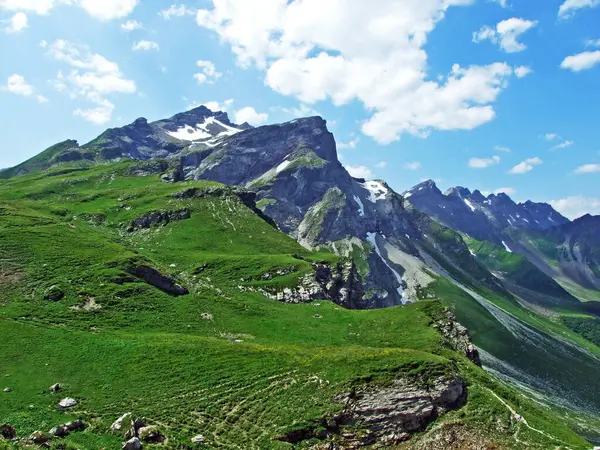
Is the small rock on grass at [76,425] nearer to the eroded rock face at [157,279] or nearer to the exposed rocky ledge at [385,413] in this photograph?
the exposed rocky ledge at [385,413]

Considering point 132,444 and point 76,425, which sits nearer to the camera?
point 132,444

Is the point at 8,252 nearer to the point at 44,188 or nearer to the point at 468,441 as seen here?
the point at 468,441

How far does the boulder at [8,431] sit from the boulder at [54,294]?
3355cm

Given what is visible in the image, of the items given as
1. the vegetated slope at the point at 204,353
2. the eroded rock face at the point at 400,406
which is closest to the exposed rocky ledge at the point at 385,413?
the eroded rock face at the point at 400,406

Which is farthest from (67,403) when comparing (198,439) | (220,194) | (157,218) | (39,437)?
(220,194)

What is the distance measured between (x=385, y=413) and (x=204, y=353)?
23.2m

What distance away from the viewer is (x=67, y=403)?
1751 inches

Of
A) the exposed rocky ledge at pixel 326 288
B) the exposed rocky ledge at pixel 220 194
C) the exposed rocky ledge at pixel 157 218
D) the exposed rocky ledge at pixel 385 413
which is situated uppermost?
the exposed rocky ledge at pixel 220 194

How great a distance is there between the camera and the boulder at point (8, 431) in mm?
36312

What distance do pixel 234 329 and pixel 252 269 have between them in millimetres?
33169

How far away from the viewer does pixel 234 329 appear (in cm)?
7431

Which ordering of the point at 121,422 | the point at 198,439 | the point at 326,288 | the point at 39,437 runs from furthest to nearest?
the point at 326,288 → the point at 121,422 → the point at 198,439 → the point at 39,437

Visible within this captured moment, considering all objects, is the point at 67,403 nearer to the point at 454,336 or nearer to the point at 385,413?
the point at 385,413

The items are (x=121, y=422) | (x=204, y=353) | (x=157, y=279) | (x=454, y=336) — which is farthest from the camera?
(x=157, y=279)
